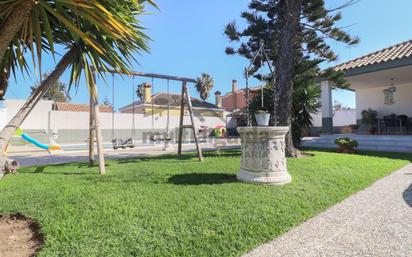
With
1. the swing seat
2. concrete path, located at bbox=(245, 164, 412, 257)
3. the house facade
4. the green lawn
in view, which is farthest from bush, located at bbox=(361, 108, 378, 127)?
the swing seat

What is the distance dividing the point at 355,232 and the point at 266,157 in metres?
1.93

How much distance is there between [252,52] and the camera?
429 inches

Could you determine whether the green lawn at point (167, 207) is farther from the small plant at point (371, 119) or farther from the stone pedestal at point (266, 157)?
the small plant at point (371, 119)

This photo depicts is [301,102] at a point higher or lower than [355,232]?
higher

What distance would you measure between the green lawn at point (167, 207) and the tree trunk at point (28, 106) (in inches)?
38.6

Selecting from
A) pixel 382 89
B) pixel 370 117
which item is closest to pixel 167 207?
pixel 370 117

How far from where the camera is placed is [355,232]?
9.64 feet

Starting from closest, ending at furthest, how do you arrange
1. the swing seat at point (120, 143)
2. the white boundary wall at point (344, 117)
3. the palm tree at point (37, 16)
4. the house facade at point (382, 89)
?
the palm tree at point (37, 16) < the house facade at point (382, 89) < the swing seat at point (120, 143) < the white boundary wall at point (344, 117)

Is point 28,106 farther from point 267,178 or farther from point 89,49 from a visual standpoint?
point 267,178

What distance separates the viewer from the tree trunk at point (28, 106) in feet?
8.05

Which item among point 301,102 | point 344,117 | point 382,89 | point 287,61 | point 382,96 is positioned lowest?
point 301,102

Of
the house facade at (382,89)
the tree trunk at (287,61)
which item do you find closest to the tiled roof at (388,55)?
the house facade at (382,89)

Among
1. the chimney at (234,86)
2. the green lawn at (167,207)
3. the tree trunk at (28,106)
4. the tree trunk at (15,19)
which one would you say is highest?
the chimney at (234,86)

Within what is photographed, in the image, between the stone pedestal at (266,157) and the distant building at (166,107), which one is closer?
the stone pedestal at (266,157)
